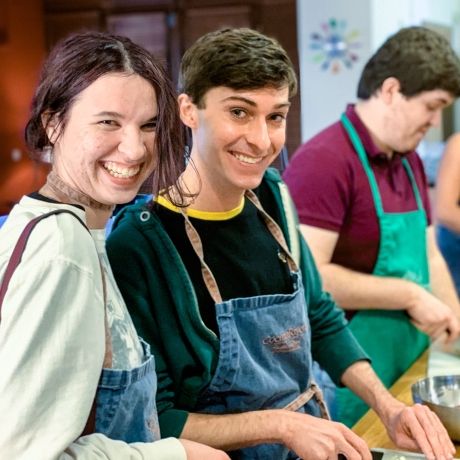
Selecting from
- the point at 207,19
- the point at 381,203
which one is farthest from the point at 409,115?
the point at 207,19

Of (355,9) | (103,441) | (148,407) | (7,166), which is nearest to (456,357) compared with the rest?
(148,407)

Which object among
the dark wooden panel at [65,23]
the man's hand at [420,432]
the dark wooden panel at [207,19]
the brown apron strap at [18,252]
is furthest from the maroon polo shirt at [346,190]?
the dark wooden panel at [65,23]

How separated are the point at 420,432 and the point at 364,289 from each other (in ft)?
1.73

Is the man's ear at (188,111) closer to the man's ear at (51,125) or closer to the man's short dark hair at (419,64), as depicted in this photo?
the man's ear at (51,125)

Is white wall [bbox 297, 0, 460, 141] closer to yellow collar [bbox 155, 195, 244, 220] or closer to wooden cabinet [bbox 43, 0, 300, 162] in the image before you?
wooden cabinet [bbox 43, 0, 300, 162]

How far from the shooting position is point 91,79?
0.87 metres

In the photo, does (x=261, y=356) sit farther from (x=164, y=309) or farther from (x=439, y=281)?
(x=439, y=281)

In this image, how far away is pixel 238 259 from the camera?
4.01 ft

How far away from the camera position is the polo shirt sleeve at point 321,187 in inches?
67.7

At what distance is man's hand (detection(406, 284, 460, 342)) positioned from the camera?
68.6 inches

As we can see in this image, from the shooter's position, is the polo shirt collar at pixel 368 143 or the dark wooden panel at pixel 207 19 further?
the dark wooden panel at pixel 207 19

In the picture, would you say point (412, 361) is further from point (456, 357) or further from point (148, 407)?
point (148, 407)

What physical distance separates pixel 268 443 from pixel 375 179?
83cm

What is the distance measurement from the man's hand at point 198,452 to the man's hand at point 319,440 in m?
0.19
